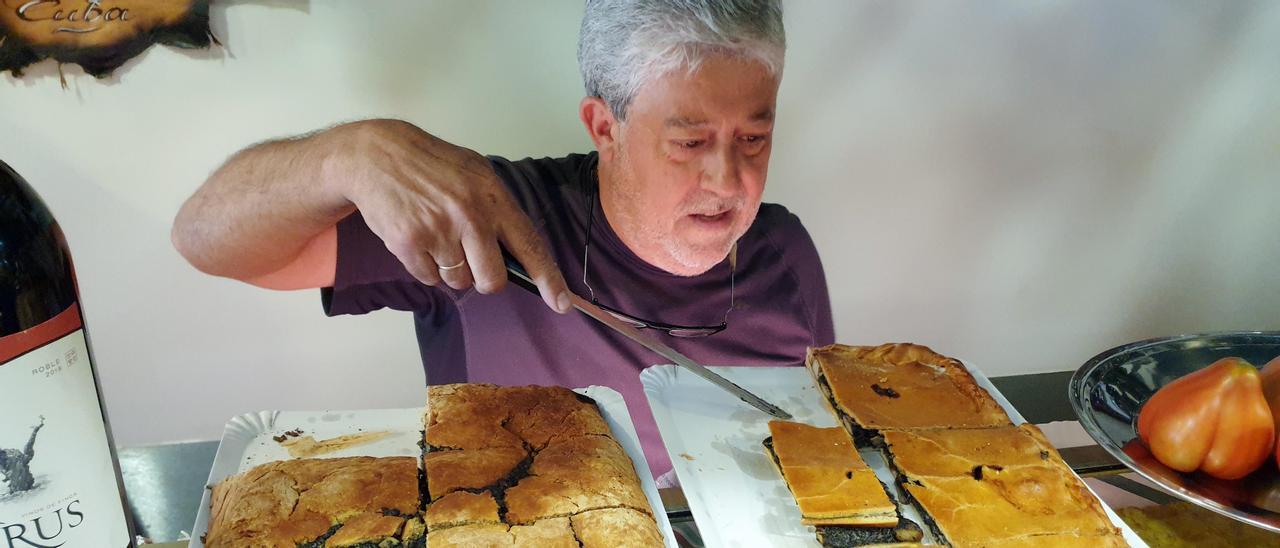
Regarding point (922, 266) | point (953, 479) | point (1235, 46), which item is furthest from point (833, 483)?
point (1235, 46)

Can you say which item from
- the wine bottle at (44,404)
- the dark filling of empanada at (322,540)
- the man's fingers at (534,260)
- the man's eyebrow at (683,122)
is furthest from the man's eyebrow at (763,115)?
the wine bottle at (44,404)

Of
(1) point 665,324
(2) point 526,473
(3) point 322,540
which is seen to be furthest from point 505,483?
(1) point 665,324

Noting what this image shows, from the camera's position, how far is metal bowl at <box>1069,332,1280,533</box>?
58.7 inches

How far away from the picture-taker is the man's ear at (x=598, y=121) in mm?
1579

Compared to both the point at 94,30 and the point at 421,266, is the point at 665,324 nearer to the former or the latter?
the point at 421,266

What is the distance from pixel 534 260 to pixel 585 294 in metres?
0.17

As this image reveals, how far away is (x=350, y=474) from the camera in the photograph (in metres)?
1.40

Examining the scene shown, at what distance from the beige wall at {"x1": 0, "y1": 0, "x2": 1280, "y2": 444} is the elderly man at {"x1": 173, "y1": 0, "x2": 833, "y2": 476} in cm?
4

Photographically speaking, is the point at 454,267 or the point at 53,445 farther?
the point at 454,267

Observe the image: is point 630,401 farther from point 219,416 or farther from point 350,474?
→ point 219,416

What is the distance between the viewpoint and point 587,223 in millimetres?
1715

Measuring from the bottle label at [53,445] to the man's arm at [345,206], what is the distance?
1.33 ft

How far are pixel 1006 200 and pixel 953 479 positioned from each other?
26.8 inches

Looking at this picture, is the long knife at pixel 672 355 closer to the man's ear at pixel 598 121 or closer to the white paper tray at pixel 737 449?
the white paper tray at pixel 737 449
